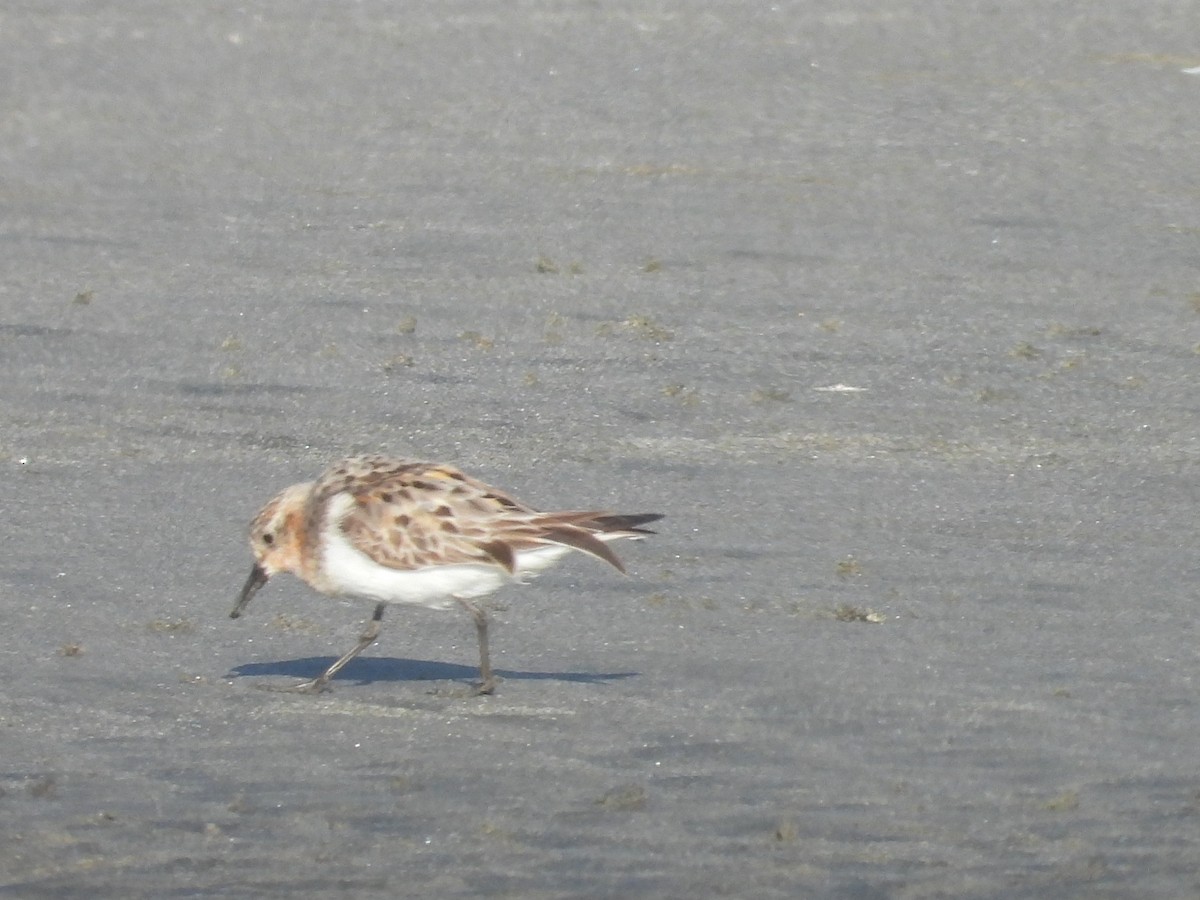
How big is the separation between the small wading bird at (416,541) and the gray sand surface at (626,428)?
320 millimetres

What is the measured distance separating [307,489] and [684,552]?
1.56 metres

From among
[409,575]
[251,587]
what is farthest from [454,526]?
[251,587]

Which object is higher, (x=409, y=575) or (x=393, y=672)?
(x=409, y=575)

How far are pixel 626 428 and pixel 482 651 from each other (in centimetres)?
262

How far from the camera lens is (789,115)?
13750mm

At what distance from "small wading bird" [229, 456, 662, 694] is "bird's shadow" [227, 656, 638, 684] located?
0.11 metres

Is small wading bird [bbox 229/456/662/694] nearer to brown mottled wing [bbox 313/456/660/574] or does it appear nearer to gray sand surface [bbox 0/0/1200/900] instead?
brown mottled wing [bbox 313/456/660/574]

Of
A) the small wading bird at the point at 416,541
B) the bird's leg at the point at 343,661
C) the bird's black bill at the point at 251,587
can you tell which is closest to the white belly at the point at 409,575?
the small wading bird at the point at 416,541

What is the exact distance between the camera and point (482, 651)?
23.7ft

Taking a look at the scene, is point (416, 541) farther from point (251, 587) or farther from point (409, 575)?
point (251, 587)

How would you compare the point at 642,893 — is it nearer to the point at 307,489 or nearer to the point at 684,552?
the point at 307,489

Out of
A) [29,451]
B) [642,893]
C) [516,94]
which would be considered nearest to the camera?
[642,893]

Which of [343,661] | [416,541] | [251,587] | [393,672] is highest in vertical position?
[416,541]

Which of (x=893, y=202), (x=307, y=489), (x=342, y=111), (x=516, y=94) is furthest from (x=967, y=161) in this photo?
(x=307, y=489)
